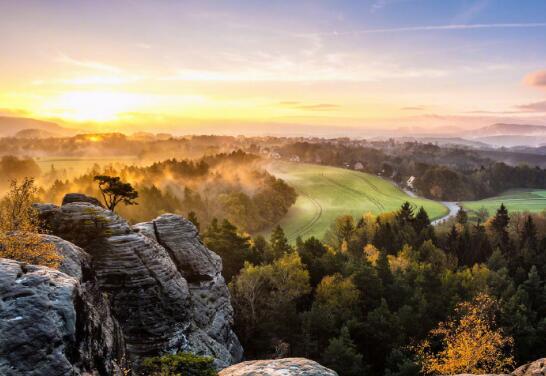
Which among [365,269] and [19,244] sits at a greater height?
[19,244]

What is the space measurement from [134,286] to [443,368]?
34.9 metres

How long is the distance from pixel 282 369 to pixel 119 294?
16674mm

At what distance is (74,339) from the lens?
721 inches

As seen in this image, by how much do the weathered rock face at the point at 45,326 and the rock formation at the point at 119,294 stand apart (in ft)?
0.14

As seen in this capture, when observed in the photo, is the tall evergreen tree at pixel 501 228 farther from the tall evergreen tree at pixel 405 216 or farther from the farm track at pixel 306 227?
the farm track at pixel 306 227

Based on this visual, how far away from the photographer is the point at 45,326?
16.9 m

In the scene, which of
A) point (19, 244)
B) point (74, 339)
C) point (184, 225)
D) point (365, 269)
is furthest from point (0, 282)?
point (365, 269)

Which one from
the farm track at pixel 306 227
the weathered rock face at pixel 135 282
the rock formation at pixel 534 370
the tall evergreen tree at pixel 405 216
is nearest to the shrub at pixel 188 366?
the weathered rock face at pixel 135 282

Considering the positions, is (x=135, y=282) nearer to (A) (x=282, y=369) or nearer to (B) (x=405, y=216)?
(A) (x=282, y=369)

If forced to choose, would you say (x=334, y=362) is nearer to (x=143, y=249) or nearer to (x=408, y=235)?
(x=143, y=249)

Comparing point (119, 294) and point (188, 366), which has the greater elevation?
point (119, 294)

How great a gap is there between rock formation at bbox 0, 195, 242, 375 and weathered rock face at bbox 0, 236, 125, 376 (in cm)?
4

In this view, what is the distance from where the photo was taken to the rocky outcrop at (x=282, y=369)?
22.1 metres

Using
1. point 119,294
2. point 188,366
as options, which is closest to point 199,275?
point 119,294
